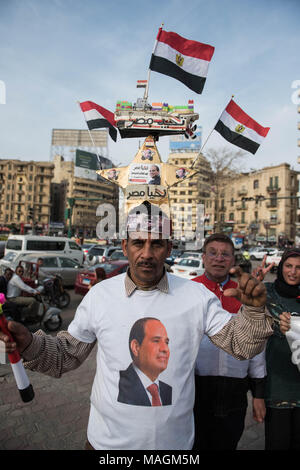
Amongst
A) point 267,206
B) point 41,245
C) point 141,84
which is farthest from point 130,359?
point 267,206

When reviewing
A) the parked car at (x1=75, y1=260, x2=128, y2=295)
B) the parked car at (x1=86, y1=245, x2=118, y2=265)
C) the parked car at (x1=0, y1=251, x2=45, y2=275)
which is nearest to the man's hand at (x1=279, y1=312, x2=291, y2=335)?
the parked car at (x1=75, y1=260, x2=128, y2=295)

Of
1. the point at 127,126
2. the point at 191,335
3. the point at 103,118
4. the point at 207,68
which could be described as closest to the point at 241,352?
the point at 191,335

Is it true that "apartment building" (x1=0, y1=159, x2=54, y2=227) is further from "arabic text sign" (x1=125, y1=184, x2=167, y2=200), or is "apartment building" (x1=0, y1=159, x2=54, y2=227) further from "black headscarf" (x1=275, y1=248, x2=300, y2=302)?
"black headscarf" (x1=275, y1=248, x2=300, y2=302)

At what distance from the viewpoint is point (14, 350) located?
1.43 meters

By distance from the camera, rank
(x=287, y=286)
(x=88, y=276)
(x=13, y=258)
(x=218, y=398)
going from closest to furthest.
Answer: (x=218, y=398) < (x=287, y=286) < (x=88, y=276) < (x=13, y=258)

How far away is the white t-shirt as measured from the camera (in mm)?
1455

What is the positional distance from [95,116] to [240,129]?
4.00 metres

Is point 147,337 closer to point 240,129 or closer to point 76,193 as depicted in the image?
point 240,129

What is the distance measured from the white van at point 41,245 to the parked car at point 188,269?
6008mm

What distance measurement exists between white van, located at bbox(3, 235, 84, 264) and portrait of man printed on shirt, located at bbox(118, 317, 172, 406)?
498 inches

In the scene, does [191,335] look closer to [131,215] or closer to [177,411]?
[177,411]

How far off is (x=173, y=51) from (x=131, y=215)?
6.15 meters

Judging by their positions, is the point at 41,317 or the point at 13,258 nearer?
the point at 41,317

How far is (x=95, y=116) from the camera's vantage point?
823 cm
